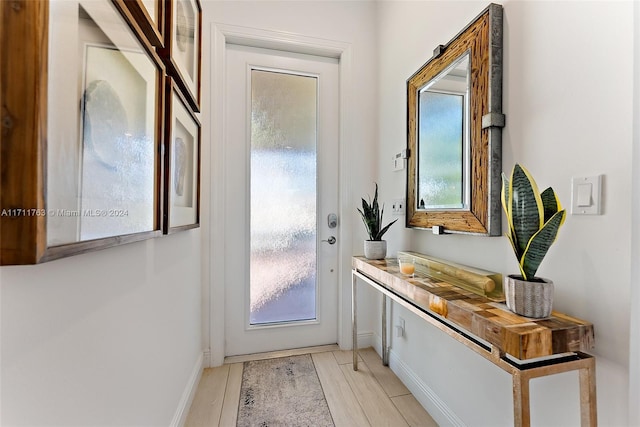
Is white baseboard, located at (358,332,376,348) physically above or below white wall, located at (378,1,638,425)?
below

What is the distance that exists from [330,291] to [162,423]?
1.35 m

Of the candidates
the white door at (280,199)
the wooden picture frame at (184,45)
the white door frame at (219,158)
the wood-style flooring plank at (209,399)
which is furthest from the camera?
the white door at (280,199)

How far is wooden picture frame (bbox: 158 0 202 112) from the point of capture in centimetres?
105

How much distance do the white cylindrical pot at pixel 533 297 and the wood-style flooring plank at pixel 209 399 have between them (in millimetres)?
1552

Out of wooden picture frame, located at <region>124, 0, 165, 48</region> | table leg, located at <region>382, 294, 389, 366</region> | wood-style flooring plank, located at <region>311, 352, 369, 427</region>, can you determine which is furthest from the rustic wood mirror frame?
wooden picture frame, located at <region>124, 0, 165, 48</region>

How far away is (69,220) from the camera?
504 mm

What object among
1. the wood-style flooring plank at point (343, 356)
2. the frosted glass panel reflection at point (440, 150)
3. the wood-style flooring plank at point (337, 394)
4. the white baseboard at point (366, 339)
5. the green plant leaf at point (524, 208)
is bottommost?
the wood-style flooring plank at point (337, 394)

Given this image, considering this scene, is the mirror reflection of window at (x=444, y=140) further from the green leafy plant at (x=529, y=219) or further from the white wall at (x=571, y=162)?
the green leafy plant at (x=529, y=219)

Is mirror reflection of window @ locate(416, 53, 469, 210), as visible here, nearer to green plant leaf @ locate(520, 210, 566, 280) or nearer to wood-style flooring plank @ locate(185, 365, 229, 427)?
green plant leaf @ locate(520, 210, 566, 280)

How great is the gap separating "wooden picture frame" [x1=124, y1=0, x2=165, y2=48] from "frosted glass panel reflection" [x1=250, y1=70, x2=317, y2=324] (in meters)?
1.14

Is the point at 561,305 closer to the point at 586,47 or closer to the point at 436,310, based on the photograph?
the point at 436,310

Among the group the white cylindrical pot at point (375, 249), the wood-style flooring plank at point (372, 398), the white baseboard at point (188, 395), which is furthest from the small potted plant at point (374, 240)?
the white baseboard at point (188, 395)

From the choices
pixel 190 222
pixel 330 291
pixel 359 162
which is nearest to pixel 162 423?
pixel 190 222

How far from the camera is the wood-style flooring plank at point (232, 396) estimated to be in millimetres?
1485
